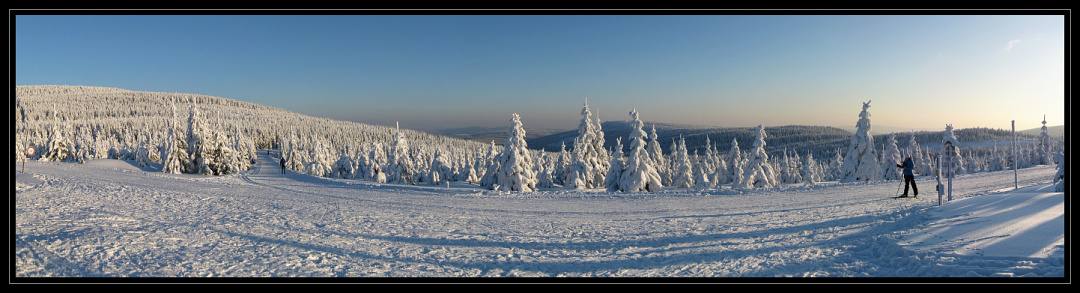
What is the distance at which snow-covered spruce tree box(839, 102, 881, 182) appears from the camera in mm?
33969

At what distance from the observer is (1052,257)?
520cm

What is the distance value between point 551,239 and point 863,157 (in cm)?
3748

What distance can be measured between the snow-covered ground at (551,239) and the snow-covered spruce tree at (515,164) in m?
15.5

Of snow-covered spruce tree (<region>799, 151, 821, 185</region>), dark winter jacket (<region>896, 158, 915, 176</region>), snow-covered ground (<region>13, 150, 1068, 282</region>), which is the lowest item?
snow-covered spruce tree (<region>799, 151, 821, 185</region>)

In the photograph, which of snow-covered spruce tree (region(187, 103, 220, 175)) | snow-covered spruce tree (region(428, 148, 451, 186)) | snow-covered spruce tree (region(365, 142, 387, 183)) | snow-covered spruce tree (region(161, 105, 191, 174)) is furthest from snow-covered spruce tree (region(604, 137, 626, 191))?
snow-covered spruce tree (region(161, 105, 191, 174))

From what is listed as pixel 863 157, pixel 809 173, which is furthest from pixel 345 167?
pixel 809 173

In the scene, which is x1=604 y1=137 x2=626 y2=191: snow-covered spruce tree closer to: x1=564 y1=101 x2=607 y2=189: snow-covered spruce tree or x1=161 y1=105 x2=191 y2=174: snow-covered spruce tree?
x1=564 y1=101 x2=607 y2=189: snow-covered spruce tree

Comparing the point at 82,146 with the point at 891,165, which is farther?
the point at 82,146

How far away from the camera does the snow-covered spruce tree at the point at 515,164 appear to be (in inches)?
1129

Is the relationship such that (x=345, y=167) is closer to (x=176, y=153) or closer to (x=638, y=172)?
(x=176, y=153)

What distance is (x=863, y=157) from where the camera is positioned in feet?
113

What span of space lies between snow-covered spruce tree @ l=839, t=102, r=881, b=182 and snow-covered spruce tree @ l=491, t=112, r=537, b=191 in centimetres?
2774
